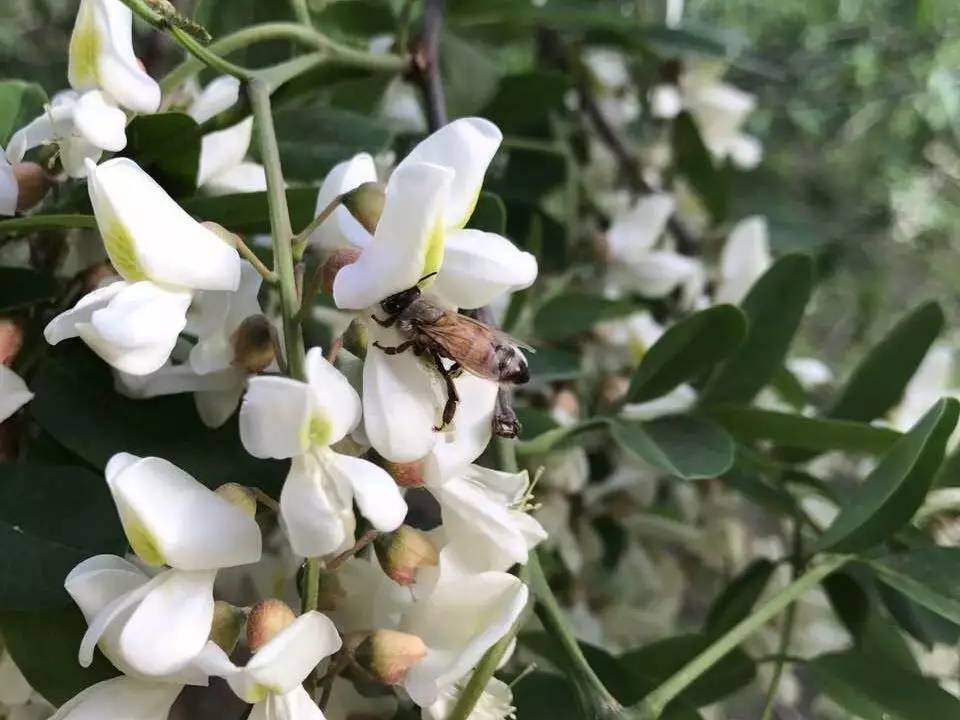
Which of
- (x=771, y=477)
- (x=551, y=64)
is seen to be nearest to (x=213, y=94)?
(x=771, y=477)

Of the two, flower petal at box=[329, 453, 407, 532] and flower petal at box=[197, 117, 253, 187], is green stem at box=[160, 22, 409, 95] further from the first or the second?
flower petal at box=[329, 453, 407, 532]

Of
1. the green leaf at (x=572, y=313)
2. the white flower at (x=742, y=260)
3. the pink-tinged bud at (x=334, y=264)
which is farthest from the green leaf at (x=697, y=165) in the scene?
the pink-tinged bud at (x=334, y=264)

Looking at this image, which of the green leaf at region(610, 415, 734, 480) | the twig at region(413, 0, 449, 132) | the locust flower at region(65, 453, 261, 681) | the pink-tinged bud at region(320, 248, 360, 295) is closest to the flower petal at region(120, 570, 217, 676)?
the locust flower at region(65, 453, 261, 681)

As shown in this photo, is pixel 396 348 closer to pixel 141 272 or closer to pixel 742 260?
pixel 141 272

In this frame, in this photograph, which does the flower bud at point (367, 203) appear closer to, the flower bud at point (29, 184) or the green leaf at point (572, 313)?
the flower bud at point (29, 184)

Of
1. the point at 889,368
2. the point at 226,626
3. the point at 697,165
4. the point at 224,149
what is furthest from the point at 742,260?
the point at 226,626

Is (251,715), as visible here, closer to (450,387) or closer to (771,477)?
(450,387)
